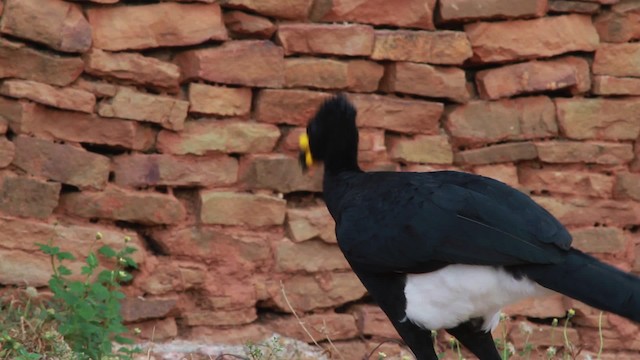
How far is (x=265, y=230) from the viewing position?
6.29 meters

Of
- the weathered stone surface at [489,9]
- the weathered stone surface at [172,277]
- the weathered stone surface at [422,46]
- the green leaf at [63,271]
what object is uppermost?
the weathered stone surface at [489,9]

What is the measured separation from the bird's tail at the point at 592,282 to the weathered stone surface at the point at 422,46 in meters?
1.89

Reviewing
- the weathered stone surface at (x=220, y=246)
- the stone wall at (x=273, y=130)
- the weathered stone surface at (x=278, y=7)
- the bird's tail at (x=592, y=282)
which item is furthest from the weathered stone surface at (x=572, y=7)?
the bird's tail at (x=592, y=282)

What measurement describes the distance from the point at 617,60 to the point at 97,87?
8.75 feet

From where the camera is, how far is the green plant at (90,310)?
532 centimetres

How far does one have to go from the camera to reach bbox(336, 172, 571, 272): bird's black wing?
15.6ft

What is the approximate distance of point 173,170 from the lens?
607cm

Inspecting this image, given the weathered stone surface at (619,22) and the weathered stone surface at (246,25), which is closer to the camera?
the weathered stone surface at (246,25)

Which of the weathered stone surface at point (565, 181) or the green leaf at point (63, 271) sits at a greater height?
the weathered stone surface at point (565, 181)

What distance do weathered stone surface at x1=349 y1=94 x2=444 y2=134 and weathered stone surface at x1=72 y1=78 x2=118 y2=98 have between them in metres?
1.18

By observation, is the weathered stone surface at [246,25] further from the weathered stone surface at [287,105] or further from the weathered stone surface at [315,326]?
the weathered stone surface at [315,326]

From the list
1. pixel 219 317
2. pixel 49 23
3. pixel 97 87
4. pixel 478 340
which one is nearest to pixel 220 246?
pixel 219 317

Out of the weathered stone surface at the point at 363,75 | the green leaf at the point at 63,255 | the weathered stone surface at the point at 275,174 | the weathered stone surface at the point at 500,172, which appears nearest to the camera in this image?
the green leaf at the point at 63,255

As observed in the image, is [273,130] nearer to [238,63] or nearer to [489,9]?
[238,63]
